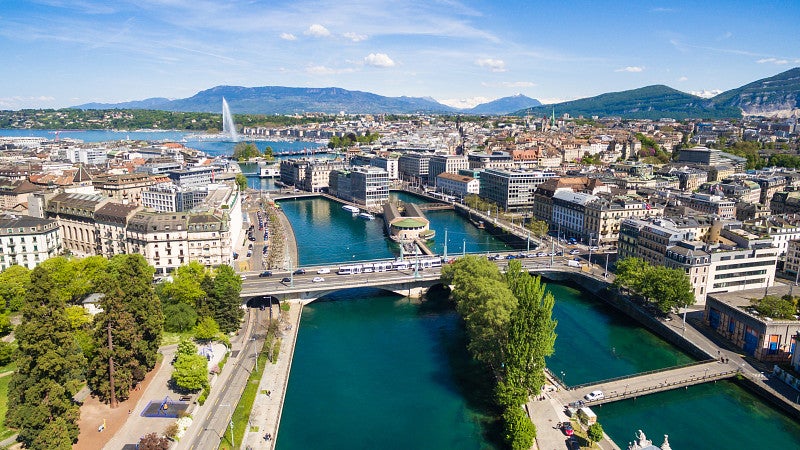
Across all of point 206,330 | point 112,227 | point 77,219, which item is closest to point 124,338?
point 206,330

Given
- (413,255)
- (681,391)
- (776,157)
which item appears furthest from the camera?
(776,157)

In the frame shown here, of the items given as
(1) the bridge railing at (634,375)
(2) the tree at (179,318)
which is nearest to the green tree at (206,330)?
(2) the tree at (179,318)

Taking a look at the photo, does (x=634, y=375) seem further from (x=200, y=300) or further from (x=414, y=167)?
(x=414, y=167)

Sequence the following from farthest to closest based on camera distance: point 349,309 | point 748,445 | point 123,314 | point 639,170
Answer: point 639,170 → point 349,309 → point 123,314 → point 748,445

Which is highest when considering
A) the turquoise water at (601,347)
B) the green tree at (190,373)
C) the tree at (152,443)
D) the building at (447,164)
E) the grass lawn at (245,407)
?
the building at (447,164)

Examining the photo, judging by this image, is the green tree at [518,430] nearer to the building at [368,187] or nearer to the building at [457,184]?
the building at [368,187]

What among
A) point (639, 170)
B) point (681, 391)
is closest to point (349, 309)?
point (681, 391)

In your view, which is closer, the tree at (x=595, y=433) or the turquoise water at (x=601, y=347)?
the tree at (x=595, y=433)

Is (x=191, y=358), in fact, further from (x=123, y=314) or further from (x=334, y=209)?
(x=334, y=209)
